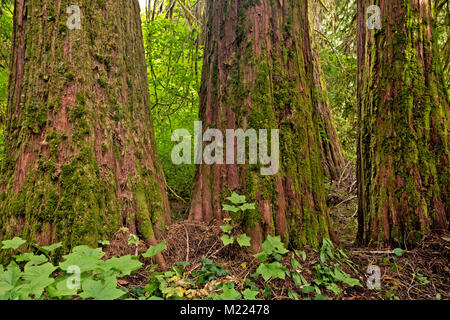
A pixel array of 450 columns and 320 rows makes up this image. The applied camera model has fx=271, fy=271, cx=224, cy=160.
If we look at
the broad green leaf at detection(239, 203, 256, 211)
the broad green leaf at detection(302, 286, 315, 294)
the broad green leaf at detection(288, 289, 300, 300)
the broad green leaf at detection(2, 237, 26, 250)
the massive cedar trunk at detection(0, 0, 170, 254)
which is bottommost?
the broad green leaf at detection(288, 289, 300, 300)

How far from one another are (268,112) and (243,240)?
1.05 m

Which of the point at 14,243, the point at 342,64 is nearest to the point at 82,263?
the point at 14,243

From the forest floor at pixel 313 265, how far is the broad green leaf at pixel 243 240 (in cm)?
13

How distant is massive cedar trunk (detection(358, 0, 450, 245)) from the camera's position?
2271 mm

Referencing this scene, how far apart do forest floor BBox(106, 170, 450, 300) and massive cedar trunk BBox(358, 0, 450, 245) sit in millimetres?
169

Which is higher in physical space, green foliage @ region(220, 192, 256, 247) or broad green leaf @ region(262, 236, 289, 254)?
green foliage @ region(220, 192, 256, 247)

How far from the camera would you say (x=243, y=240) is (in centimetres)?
192

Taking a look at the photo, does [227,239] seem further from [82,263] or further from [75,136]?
[75,136]

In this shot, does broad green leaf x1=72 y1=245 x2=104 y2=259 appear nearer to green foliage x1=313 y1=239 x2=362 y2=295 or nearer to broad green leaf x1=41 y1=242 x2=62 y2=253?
broad green leaf x1=41 y1=242 x2=62 y2=253

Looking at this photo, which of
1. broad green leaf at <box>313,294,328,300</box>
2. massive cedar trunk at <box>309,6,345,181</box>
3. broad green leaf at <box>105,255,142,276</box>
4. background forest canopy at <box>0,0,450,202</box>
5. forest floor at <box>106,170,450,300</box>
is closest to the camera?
broad green leaf at <box>105,255,142,276</box>

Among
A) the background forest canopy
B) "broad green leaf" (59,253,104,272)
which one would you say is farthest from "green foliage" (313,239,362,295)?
the background forest canopy

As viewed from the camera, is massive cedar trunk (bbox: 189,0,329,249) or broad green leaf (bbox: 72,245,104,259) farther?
massive cedar trunk (bbox: 189,0,329,249)

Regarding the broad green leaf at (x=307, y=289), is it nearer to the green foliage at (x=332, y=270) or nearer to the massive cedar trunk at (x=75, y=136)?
the green foliage at (x=332, y=270)
